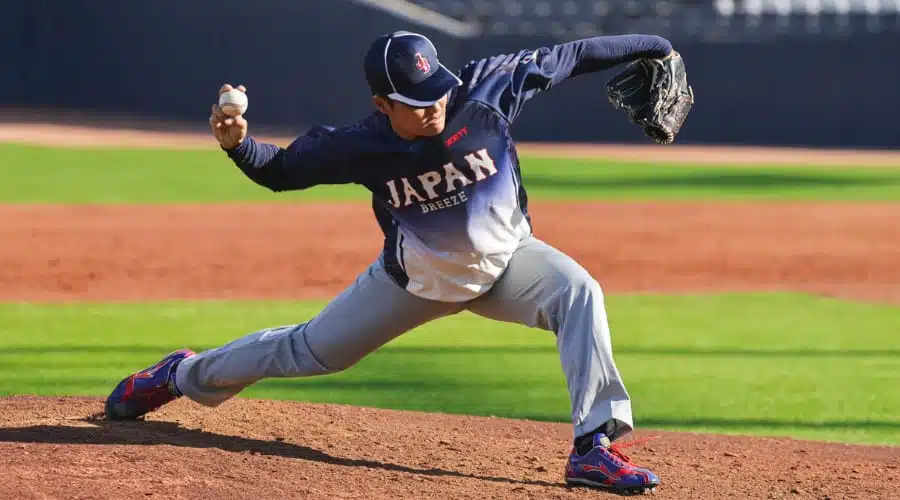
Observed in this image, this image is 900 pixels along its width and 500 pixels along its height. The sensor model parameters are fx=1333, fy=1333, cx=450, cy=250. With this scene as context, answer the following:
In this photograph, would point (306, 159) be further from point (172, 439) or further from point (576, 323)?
point (172, 439)

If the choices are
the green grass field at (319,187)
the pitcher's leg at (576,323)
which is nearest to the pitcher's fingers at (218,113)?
the pitcher's leg at (576,323)

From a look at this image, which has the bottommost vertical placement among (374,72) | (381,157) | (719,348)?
(719,348)

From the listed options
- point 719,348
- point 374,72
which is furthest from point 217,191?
point 374,72

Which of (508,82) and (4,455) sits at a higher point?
(508,82)

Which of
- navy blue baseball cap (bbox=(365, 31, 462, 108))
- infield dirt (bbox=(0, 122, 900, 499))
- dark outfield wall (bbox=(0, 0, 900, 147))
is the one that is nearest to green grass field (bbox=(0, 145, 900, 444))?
infield dirt (bbox=(0, 122, 900, 499))

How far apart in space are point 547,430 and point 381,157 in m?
1.70

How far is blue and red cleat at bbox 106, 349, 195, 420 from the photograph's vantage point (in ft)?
16.7

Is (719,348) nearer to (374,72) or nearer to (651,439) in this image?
(651,439)

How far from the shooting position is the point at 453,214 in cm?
439

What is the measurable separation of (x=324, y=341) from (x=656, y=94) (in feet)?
4.94

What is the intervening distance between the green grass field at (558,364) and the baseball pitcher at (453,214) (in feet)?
4.99

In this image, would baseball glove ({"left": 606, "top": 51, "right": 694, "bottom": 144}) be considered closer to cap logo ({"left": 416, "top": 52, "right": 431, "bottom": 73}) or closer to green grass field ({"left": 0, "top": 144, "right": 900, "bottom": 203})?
cap logo ({"left": 416, "top": 52, "right": 431, "bottom": 73})

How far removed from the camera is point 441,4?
2800cm

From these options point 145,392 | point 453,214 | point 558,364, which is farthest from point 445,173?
point 558,364
